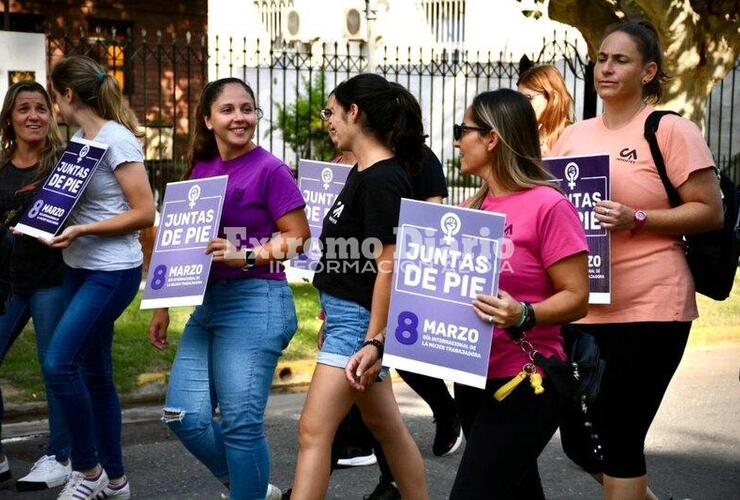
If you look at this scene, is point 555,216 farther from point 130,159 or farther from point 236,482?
point 130,159

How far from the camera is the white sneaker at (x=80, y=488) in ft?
16.7

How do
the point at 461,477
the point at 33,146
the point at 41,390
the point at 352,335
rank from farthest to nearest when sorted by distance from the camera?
the point at 41,390 → the point at 33,146 → the point at 352,335 → the point at 461,477

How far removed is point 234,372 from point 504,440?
4.15 feet

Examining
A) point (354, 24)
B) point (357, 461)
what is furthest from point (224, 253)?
point (354, 24)

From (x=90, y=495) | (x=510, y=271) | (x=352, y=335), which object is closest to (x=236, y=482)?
(x=352, y=335)

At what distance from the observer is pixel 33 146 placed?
5.56 m

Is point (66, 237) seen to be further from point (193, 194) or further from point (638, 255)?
point (638, 255)

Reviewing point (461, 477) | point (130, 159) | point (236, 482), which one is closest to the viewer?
point (461, 477)

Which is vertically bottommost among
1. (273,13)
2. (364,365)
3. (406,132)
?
(364,365)

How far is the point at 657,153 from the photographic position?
4059mm

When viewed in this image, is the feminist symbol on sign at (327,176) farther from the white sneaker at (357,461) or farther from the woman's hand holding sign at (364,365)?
the woman's hand holding sign at (364,365)

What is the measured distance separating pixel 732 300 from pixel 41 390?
6.65m

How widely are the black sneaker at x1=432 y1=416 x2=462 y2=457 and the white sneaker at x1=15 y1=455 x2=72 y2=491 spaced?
6.30ft

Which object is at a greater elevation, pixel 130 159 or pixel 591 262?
pixel 130 159
